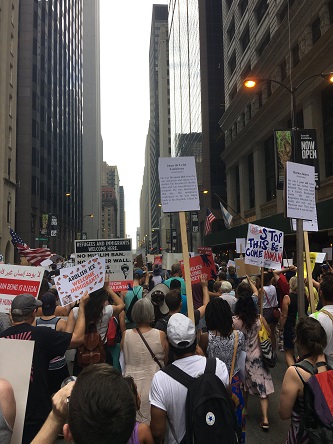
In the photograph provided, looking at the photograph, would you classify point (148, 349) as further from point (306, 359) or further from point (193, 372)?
point (306, 359)

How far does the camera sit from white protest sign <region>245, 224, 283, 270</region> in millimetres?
7496

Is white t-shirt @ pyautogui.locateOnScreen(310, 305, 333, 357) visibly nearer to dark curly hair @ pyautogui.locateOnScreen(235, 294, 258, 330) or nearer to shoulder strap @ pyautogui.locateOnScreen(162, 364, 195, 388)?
dark curly hair @ pyautogui.locateOnScreen(235, 294, 258, 330)

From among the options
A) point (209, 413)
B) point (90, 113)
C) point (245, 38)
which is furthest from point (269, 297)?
point (90, 113)

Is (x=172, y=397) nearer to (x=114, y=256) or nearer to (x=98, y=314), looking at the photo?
(x=98, y=314)

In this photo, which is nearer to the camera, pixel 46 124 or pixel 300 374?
pixel 300 374

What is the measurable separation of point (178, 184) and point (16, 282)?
271 cm

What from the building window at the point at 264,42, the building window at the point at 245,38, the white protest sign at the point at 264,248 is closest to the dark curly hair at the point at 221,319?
the white protest sign at the point at 264,248

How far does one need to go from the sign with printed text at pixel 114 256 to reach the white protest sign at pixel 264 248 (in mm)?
2352

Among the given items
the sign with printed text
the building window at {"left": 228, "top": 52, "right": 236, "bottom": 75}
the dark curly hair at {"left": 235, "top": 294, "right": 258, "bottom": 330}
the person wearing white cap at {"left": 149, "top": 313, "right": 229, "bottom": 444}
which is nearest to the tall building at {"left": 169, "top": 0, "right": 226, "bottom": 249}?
the building window at {"left": 228, "top": 52, "right": 236, "bottom": 75}

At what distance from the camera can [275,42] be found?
2894cm

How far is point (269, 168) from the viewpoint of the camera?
35781 mm

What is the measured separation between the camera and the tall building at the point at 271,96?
74.9ft

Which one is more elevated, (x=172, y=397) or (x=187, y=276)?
(x=187, y=276)

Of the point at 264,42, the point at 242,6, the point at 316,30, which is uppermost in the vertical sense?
the point at 242,6
